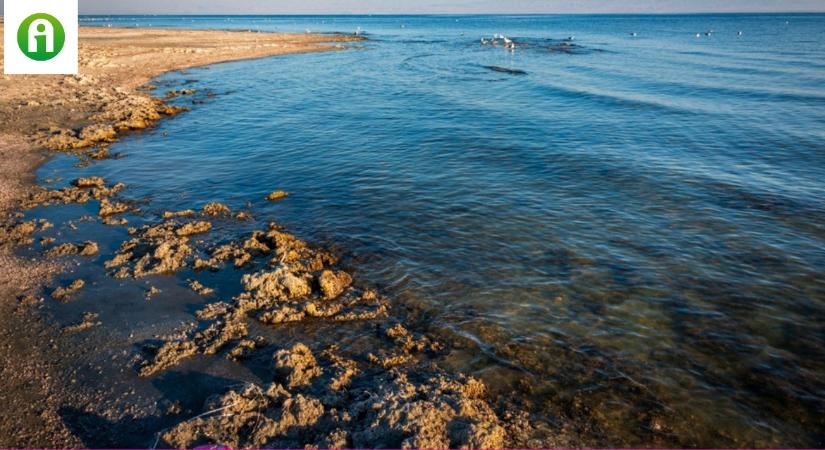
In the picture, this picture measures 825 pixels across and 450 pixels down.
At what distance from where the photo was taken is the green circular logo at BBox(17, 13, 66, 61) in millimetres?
22684

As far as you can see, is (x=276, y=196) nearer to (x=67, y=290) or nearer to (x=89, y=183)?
(x=89, y=183)

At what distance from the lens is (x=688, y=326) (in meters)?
9.73

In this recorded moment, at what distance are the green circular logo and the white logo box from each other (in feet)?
0.75

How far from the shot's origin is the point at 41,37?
24516mm

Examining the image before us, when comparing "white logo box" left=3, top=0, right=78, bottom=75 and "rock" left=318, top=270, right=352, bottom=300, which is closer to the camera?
"rock" left=318, top=270, right=352, bottom=300

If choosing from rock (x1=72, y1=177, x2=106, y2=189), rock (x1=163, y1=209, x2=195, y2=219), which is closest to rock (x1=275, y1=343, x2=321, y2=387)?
rock (x1=163, y1=209, x2=195, y2=219)

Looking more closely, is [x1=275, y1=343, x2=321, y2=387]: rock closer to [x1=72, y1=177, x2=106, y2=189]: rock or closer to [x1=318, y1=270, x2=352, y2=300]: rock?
[x1=318, y1=270, x2=352, y2=300]: rock

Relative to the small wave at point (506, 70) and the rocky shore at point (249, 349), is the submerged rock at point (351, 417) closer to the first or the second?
the rocky shore at point (249, 349)

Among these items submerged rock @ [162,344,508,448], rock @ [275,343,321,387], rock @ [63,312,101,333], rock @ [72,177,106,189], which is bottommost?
submerged rock @ [162,344,508,448]

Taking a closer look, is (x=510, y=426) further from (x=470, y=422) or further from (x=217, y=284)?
(x=217, y=284)

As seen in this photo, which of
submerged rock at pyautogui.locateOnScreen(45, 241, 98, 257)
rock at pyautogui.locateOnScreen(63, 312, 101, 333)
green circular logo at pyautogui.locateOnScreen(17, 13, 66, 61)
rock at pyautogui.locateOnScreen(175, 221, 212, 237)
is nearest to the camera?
rock at pyautogui.locateOnScreen(63, 312, 101, 333)

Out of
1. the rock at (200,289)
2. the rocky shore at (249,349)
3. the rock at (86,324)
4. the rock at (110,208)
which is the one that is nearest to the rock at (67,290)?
the rocky shore at (249,349)

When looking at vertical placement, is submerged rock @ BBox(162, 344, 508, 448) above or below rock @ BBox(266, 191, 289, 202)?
below

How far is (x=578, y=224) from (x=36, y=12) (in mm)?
27217
